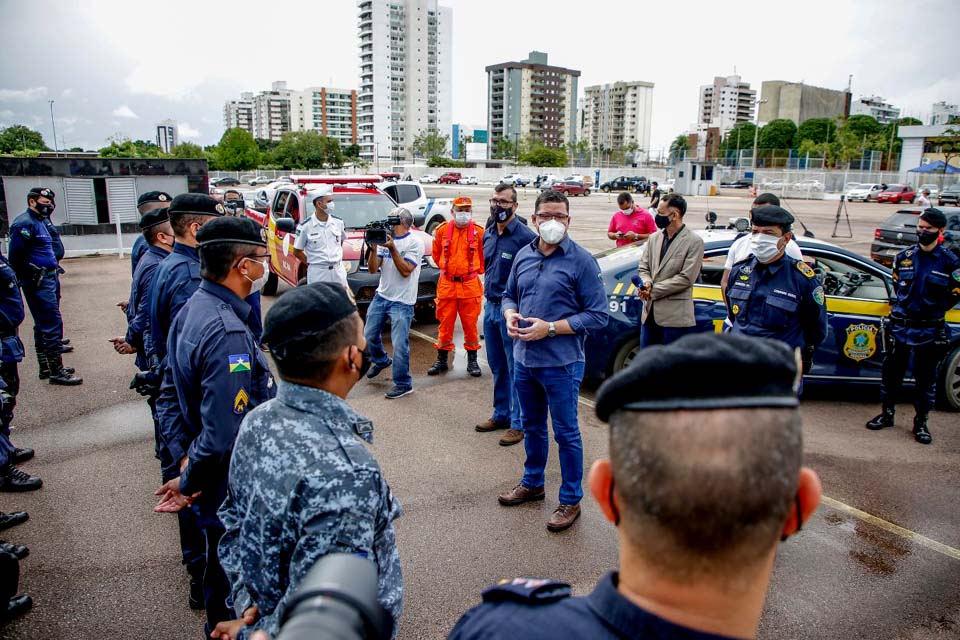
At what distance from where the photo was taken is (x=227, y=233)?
295 centimetres

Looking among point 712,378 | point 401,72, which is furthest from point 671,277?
point 401,72

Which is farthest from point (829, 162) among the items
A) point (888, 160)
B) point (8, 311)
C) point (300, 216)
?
point (8, 311)

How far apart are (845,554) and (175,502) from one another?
3.81 meters

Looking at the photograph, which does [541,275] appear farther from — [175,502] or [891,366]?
[891,366]

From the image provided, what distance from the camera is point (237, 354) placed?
2.64m

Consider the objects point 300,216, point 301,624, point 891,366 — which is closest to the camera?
point 301,624

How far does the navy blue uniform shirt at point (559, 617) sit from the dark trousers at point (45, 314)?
24.8 ft

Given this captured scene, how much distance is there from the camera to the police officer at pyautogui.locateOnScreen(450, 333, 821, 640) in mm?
995

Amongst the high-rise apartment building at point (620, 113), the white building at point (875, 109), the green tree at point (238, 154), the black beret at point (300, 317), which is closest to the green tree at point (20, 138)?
the green tree at point (238, 154)

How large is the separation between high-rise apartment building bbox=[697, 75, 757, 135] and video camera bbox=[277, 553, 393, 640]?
205442 millimetres

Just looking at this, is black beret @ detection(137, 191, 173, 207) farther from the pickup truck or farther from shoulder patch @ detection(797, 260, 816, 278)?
shoulder patch @ detection(797, 260, 816, 278)

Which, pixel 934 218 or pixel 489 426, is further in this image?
pixel 489 426

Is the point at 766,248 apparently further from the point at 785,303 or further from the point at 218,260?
the point at 218,260

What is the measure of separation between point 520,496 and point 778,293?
2.31 meters
